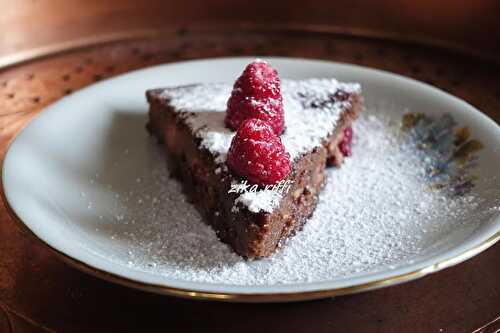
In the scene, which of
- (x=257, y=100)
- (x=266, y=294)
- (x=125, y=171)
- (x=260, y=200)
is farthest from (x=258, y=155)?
(x=125, y=171)

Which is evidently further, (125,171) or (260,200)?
(125,171)

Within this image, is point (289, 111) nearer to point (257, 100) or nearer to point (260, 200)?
point (257, 100)

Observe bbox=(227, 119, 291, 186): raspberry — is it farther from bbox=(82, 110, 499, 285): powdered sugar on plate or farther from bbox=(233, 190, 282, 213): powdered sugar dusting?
bbox=(82, 110, 499, 285): powdered sugar on plate

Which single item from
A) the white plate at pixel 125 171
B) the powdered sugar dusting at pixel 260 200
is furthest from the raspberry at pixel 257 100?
the white plate at pixel 125 171

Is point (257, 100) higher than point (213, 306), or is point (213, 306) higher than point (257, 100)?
point (257, 100)

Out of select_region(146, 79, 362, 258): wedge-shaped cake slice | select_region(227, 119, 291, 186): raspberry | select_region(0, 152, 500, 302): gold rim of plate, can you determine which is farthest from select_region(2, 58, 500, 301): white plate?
select_region(227, 119, 291, 186): raspberry

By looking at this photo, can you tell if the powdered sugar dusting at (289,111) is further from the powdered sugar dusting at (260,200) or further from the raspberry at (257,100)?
the powdered sugar dusting at (260,200)
